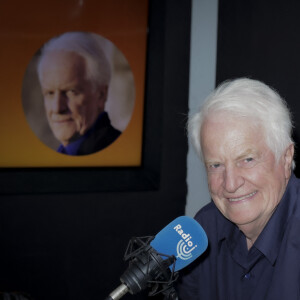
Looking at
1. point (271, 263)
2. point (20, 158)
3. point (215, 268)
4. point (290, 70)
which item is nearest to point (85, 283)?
point (20, 158)

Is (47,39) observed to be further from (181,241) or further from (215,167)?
(181,241)

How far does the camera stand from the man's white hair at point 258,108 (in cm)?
116

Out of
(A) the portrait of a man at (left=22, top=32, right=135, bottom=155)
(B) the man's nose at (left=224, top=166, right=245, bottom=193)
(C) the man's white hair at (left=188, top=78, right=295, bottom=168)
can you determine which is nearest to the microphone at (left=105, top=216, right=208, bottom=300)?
(B) the man's nose at (left=224, top=166, right=245, bottom=193)

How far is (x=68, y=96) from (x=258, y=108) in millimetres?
1167

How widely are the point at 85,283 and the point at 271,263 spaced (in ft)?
4.37

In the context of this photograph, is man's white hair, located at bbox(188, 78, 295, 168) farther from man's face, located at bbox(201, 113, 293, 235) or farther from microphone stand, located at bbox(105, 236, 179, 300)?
microphone stand, located at bbox(105, 236, 179, 300)

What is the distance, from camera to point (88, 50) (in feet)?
6.88

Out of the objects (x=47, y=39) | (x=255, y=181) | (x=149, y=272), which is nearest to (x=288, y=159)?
(x=255, y=181)

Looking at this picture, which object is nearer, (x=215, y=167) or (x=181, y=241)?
(x=181, y=241)

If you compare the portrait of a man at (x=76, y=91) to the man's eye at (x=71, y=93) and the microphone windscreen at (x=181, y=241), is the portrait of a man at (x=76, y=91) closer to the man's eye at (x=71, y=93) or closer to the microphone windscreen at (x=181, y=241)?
the man's eye at (x=71, y=93)

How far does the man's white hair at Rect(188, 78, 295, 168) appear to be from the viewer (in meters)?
1.16

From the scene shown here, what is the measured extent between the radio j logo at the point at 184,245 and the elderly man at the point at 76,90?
117 cm

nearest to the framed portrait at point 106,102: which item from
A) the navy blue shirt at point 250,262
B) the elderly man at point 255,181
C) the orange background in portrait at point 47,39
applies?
the orange background in portrait at point 47,39

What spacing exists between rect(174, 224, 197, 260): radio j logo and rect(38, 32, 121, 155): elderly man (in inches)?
46.2
